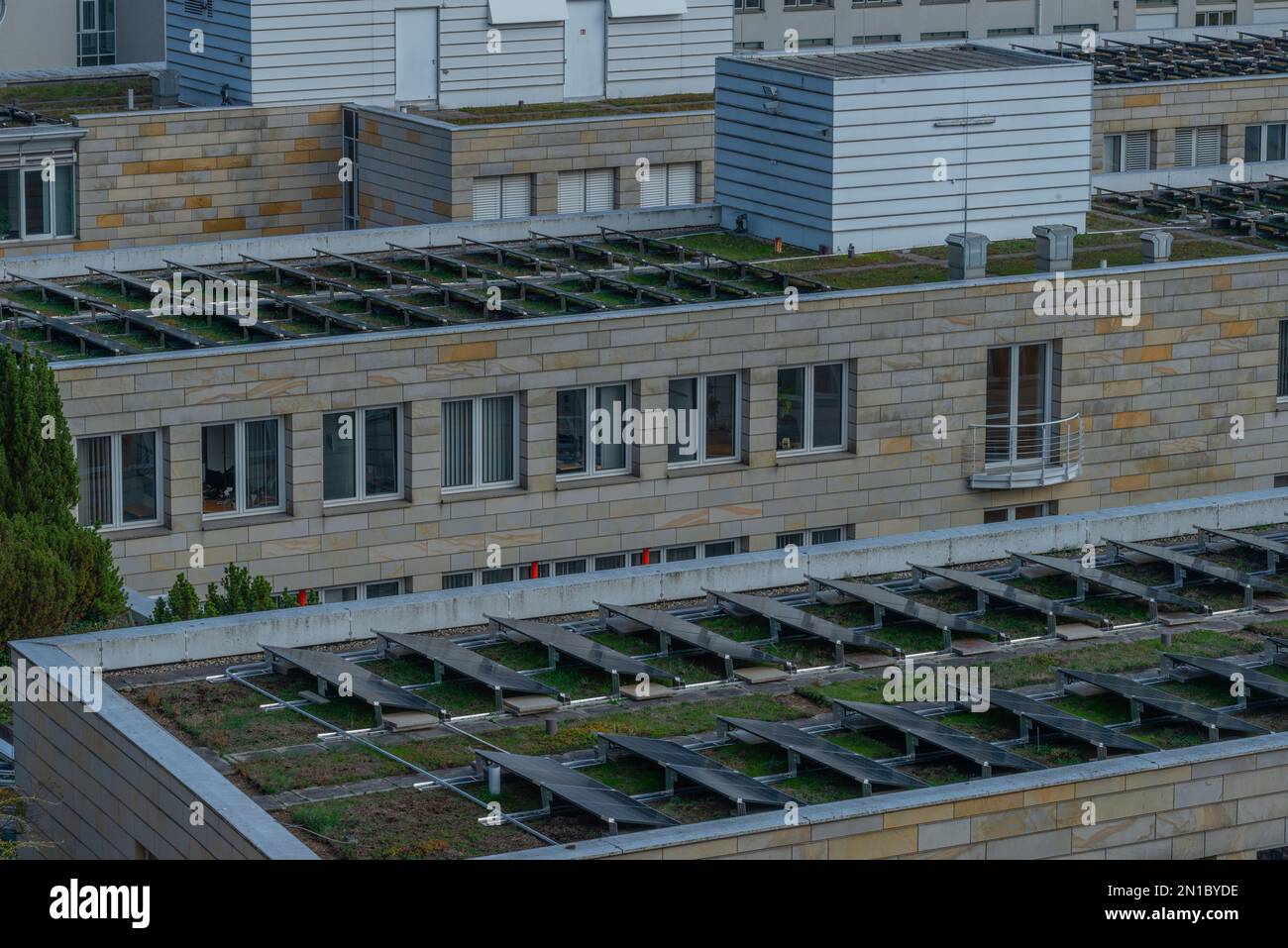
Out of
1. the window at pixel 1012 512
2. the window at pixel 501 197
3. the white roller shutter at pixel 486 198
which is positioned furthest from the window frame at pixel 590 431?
the white roller shutter at pixel 486 198

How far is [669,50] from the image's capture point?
80375 mm

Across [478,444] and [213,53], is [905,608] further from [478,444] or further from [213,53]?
[213,53]

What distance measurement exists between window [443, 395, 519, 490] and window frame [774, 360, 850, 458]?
5515 mm

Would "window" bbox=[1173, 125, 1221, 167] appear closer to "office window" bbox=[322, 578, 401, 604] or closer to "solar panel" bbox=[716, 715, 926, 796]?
"office window" bbox=[322, 578, 401, 604]

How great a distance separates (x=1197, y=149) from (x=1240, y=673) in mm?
45714

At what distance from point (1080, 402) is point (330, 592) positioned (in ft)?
53.6

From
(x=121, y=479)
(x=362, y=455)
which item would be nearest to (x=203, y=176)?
(x=362, y=455)

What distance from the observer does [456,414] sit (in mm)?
50812

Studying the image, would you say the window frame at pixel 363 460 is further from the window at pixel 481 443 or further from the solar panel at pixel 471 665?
the solar panel at pixel 471 665

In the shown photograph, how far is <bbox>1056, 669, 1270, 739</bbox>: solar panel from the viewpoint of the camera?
31.3 metres

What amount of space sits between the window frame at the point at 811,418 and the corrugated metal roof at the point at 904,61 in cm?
835

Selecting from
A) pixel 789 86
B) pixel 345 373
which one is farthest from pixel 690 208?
pixel 345 373

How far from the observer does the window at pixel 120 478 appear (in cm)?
4734
